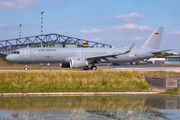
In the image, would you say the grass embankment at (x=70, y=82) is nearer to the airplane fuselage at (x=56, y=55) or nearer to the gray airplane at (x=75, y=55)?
the gray airplane at (x=75, y=55)

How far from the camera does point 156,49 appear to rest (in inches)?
1719

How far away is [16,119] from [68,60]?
26.5 meters

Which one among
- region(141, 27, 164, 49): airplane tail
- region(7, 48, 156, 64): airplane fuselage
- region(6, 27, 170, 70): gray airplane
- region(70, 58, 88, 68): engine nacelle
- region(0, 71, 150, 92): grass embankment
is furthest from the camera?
region(141, 27, 164, 49): airplane tail

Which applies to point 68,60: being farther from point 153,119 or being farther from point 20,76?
point 153,119

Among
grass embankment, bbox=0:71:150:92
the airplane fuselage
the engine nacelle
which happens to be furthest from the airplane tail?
grass embankment, bbox=0:71:150:92

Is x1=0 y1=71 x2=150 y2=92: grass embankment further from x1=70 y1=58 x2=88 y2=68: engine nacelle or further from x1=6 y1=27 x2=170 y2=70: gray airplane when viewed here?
x1=6 y1=27 x2=170 y2=70: gray airplane

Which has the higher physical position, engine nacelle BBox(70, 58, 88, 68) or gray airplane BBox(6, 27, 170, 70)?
gray airplane BBox(6, 27, 170, 70)

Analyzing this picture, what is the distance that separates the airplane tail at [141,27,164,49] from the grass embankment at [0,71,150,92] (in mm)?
18736

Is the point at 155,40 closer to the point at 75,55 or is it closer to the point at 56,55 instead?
the point at 75,55

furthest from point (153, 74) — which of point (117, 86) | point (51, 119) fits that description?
point (51, 119)

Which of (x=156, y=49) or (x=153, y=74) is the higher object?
(x=156, y=49)

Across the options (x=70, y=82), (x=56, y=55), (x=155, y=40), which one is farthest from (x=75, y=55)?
(x=155, y=40)

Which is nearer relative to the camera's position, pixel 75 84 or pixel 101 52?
pixel 75 84

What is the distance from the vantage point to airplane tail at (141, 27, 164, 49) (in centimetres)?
4438
